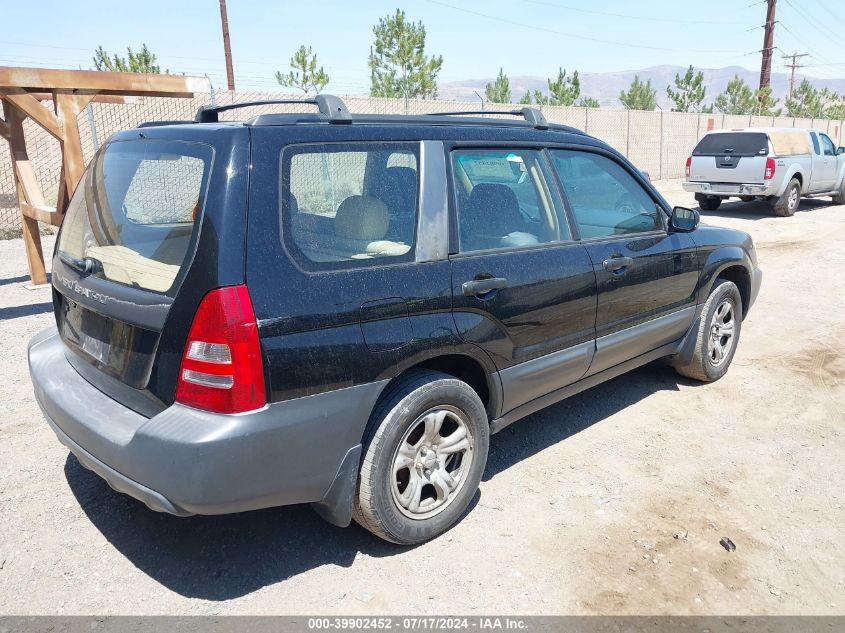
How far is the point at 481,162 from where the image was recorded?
11.0ft

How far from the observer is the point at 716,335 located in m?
4.98

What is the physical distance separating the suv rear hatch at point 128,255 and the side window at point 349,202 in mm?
336

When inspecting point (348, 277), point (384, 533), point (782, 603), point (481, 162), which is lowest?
point (782, 603)

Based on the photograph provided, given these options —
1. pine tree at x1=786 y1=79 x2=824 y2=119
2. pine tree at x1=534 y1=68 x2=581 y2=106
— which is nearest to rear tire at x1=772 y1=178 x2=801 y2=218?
pine tree at x1=534 y1=68 x2=581 y2=106

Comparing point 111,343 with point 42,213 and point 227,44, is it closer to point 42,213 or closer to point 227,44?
point 42,213

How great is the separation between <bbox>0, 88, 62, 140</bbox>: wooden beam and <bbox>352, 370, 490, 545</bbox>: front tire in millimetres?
5961

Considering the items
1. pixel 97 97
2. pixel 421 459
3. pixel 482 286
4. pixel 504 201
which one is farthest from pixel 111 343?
pixel 97 97

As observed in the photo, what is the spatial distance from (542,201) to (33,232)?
657cm

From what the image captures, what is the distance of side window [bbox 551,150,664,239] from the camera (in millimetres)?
3775

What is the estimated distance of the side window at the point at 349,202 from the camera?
256cm

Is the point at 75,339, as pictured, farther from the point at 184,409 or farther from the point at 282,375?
the point at 282,375

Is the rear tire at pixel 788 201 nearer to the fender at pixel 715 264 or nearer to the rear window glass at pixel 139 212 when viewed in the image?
the fender at pixel 715 264

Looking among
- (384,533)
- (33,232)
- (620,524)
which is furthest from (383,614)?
(33,232)

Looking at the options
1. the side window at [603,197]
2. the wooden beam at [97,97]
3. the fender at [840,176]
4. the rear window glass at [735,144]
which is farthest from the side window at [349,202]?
the fender at [840,176]
